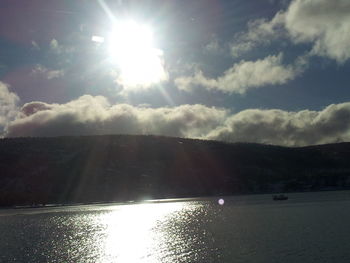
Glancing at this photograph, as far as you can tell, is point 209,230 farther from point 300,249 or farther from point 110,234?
point 300,249

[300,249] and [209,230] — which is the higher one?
[209,230]

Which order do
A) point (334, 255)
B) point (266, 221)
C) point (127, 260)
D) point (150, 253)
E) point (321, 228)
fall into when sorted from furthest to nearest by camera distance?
point (266, 221)
point (321, 228)
point (150, 253)
point (127, 260)
point (334, 255)

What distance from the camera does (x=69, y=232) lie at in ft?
374

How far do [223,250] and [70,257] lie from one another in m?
27.2

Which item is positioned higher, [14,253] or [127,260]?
[14,253]

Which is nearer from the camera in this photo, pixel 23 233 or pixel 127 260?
pixel 127 260

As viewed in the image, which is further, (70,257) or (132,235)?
(132,235)

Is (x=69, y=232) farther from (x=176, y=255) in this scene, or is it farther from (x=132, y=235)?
(x=176, y=255)

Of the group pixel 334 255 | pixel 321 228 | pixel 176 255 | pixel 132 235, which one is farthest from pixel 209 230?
pixel 334 255

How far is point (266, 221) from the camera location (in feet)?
403

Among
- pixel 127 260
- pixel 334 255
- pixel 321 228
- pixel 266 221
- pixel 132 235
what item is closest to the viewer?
pixel 334 255

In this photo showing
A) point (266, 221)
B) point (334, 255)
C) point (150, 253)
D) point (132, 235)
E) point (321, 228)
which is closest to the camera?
point (334, 255)

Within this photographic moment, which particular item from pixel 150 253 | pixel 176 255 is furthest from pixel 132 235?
pixel 176 255

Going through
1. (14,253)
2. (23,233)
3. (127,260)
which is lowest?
(127,260)
